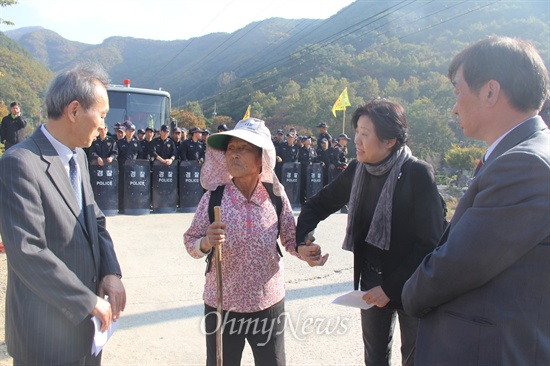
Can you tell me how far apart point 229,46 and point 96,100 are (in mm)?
138076

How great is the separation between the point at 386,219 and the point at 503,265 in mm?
965

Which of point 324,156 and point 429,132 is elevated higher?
point 429,132

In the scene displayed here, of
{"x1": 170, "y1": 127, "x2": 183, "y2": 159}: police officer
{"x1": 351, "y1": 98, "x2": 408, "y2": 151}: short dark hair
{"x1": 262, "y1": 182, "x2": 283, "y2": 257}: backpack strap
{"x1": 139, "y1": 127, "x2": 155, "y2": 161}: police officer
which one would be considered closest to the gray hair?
{"x1": 262, "y1": 182, "x2": 283, "y2": 257}: backpack strap

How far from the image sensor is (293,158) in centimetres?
1218

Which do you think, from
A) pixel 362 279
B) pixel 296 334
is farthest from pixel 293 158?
pixel 362 279

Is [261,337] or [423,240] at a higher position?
[423,240]

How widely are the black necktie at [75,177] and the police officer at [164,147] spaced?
7.95 meters

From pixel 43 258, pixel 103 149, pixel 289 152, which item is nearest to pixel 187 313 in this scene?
pixel 43 258

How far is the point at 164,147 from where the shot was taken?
9.95 metres

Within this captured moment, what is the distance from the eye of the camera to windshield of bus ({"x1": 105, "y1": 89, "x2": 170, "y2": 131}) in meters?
10.8

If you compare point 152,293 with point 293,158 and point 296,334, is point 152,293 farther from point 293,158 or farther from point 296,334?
point 293,158

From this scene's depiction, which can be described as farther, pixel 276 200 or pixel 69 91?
pixel 276 200

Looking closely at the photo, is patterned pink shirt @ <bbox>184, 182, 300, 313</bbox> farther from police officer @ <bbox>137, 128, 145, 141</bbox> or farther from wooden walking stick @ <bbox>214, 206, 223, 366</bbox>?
police officer @ <bbox>137, 128, 145, 141</bbox>

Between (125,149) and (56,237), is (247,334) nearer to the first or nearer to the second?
(56,237)
